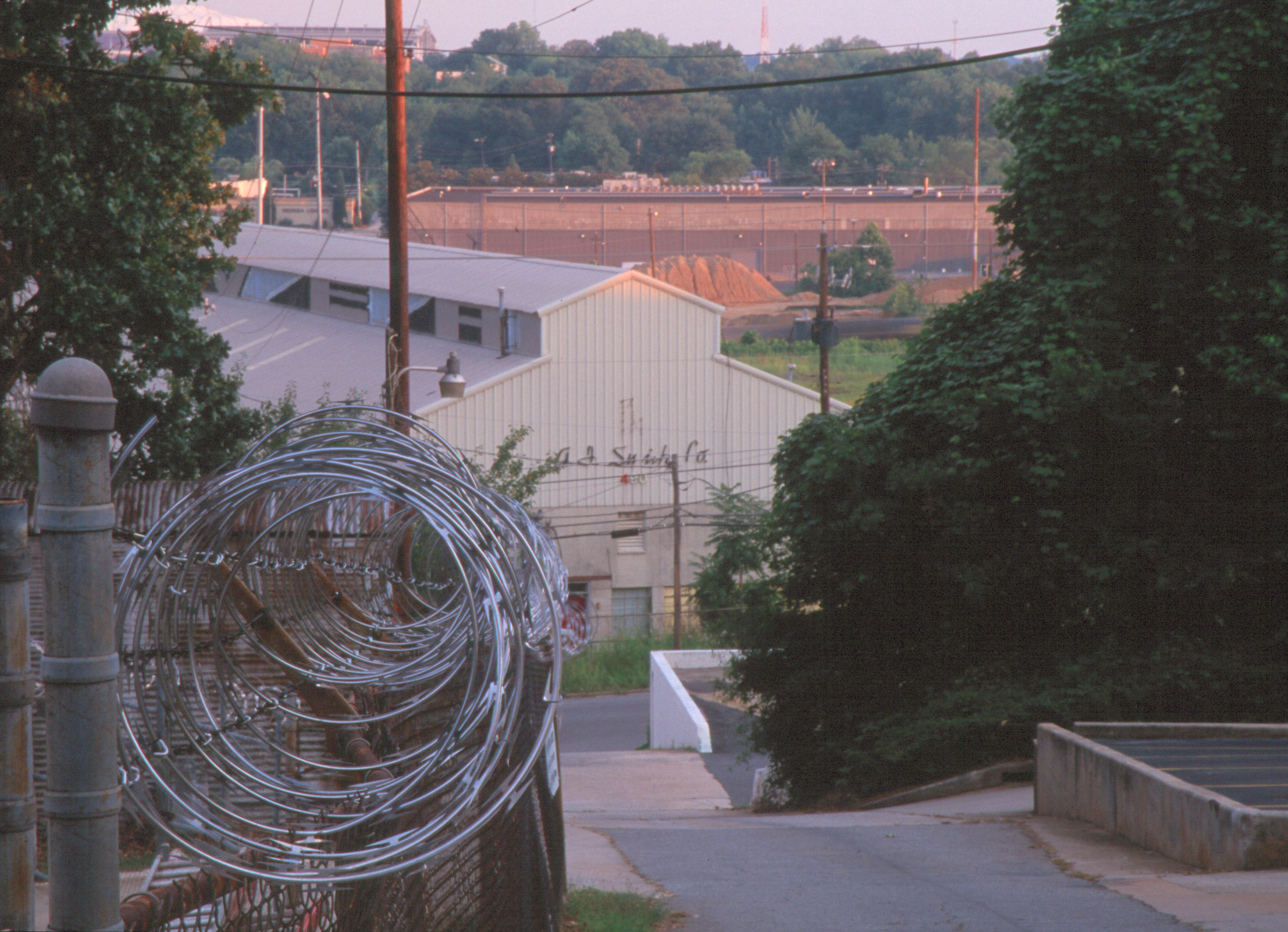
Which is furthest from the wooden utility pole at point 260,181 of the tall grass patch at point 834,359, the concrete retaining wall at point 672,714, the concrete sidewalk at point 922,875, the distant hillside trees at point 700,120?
the concrete sidewalk at point 922,875

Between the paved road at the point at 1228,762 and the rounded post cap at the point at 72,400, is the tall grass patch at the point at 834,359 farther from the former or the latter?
the rounded post cap at the point at 72,400

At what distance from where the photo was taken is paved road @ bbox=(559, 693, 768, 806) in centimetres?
2192

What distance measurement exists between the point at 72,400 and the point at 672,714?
2324 centimetres

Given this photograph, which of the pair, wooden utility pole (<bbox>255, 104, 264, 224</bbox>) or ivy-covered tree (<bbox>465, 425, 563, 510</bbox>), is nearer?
ivy-covered tree (<bbox>465, 425, 563, 510</bbox>)

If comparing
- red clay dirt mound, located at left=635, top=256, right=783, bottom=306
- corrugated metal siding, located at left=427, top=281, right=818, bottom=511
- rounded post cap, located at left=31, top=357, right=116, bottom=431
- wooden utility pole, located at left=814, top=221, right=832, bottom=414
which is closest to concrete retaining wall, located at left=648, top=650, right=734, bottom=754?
wooden utility pole, located at left=814, top=221, right=832, bottom=414

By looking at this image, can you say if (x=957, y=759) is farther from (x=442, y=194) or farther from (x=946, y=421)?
(x=442, y=194)

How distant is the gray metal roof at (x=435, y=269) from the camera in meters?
38.2

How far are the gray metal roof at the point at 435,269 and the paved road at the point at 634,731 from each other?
11.7m

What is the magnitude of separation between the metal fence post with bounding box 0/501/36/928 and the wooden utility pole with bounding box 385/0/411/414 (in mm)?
12485

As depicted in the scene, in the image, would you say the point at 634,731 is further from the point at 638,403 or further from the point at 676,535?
the point at 638,403

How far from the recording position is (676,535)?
116 feet

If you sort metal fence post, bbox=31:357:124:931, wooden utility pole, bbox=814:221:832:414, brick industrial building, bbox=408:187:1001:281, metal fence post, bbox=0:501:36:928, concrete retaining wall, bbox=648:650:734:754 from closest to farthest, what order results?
metal fence post, bbox=31:357:124:931 < metal fence post, bbox=0:501:36:928 < concrete retaining wall, bbox=648:650:734:754 < wooden utility pole, bbox=814:221:832:414 < brick industrial building, bbox=408:187:1001:281

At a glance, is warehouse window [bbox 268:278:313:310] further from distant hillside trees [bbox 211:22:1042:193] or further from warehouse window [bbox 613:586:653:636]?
distant hillside trees [bbox 211:22:1042:193]

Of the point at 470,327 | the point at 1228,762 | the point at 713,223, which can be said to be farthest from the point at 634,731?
the point at 713,223
